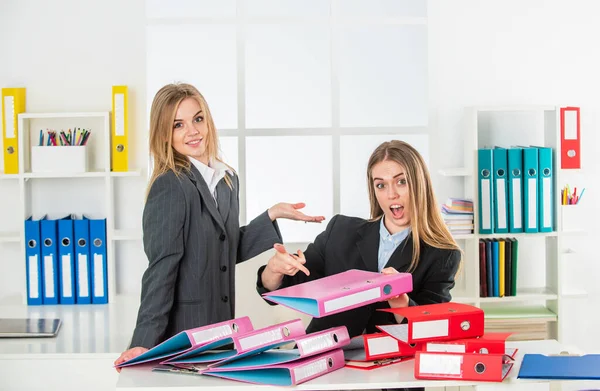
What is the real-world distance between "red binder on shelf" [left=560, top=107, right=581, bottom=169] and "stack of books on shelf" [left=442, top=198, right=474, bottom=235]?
1.66 feet

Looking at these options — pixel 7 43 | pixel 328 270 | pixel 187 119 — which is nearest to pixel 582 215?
pixel 328 270

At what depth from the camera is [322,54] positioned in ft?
14.9

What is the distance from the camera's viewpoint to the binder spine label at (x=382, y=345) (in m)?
2.27

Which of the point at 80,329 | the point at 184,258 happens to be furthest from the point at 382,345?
the point at 80,329

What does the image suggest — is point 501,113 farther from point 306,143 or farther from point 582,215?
point 306,143

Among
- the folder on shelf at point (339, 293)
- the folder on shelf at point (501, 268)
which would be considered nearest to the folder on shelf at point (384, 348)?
the folder on shelf at point (339, 293)

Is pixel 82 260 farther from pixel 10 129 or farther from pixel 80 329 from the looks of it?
pixel 10 129

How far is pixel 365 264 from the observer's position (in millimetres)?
2818

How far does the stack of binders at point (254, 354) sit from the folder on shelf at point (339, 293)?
0.08 metres

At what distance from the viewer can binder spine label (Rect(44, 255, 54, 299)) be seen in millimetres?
4223

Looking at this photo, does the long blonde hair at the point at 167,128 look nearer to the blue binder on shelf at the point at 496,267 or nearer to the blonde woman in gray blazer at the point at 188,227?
the blonde woman in gray blazer at the point at 188,227

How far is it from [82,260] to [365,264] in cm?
188

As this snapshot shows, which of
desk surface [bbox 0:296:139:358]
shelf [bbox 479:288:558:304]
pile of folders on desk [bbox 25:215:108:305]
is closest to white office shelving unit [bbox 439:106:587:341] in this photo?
shelf [bbox 479:288:558:304]

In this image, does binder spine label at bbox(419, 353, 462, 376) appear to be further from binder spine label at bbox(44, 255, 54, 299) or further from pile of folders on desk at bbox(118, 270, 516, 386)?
binder spine label at bbox(44, 255, 54, 299)
